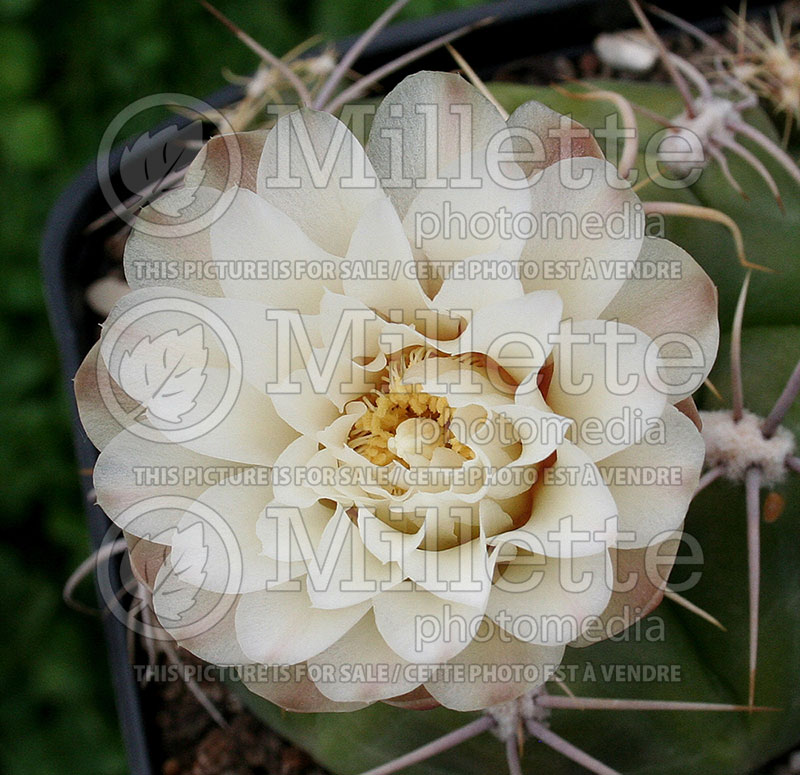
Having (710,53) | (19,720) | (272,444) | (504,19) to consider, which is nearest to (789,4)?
(710,53)

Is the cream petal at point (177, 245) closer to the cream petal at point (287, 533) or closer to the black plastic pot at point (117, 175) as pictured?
the cream petal at point (287, 533)

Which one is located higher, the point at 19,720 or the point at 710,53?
the point at 710,53

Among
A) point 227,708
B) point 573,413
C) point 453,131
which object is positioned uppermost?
point 453,131

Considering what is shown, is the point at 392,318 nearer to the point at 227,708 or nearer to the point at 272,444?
the point at 272,444

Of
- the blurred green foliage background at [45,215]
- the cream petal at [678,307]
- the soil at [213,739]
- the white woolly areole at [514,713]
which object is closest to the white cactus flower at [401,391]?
the cream petal at [678,307]

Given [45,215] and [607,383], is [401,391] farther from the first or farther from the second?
[45,215]

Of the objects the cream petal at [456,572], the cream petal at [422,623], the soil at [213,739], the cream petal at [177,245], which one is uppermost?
the cream petal at [177,245]

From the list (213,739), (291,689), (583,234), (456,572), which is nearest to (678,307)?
(583,234)
